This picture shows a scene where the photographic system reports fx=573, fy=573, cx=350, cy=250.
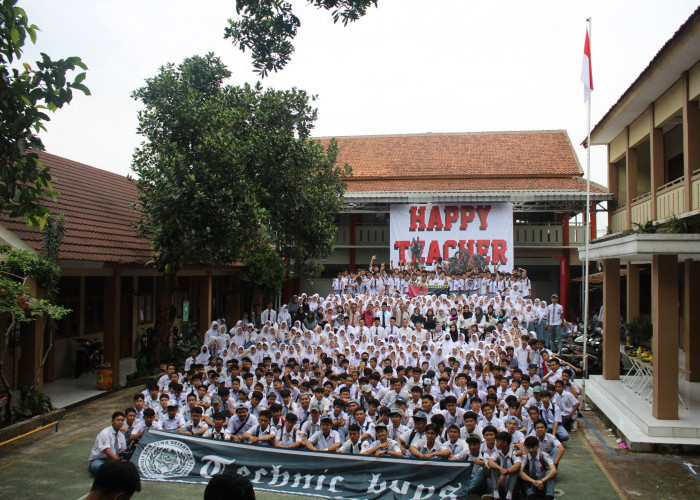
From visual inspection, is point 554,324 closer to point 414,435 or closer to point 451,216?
point 451,216

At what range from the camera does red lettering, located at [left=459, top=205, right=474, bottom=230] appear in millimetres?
22344

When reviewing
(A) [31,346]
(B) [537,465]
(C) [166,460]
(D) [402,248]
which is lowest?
(C) [166,460]

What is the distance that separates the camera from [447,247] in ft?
73.5

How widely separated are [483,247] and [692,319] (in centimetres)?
920

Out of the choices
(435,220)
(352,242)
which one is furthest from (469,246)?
(352,242)

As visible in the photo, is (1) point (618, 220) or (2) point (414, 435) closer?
(2) point (414, 435)

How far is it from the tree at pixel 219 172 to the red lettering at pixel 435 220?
23.1 feet

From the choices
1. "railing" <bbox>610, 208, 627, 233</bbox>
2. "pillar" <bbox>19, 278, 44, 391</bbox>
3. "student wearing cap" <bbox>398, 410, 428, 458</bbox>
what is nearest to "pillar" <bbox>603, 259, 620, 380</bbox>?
"railing" <bbox>610, 208, 627, 233</bbox>

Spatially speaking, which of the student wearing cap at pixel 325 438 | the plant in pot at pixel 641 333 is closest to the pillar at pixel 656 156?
the plant in pot at pixel 641 333

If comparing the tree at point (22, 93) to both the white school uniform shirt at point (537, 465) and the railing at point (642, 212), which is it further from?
the railing at point (642, 212)

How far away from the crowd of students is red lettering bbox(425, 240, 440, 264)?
493cm

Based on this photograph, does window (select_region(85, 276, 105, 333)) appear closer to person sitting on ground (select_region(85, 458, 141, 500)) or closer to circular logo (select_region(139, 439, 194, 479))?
circular logo (select_region(139, 439, 194, 479))

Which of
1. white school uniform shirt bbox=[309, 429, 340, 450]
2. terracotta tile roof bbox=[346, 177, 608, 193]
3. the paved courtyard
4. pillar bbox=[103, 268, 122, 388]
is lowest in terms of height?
the paved courtyard

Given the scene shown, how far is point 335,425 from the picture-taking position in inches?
335
